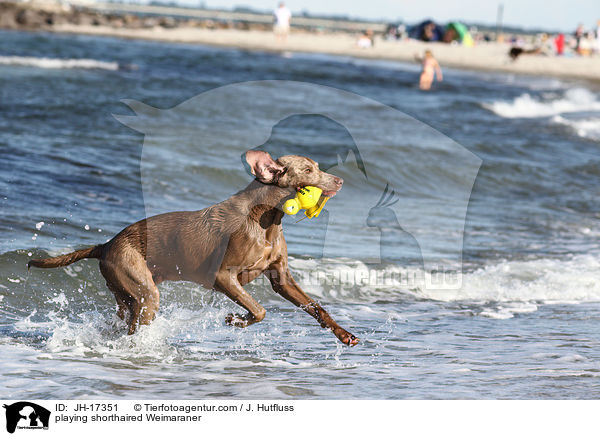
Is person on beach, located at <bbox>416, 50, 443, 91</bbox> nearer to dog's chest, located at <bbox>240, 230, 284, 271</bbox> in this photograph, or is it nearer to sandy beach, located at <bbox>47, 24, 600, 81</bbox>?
sandy beach, located at <bbox>47, 24, 600, 81</bbox>

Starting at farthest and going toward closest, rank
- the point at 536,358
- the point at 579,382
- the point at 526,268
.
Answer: the point at 526,268
the point at 536,358
the point at 579,382

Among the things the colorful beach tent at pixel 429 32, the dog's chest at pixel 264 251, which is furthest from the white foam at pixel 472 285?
the colorful beach tent at pixel 429 32

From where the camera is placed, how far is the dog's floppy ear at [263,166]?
232 inches

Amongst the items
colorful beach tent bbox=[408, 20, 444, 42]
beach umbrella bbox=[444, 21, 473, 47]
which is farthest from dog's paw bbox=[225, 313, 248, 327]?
colorful beach tent bbox=[408, 20, 444, 42]

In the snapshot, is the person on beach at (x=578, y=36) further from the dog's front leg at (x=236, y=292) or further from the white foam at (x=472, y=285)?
the dog's front leg at (x=236, y=292)

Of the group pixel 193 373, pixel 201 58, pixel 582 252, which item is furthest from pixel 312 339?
pixel 201 58

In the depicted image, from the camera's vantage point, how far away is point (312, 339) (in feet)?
23.5

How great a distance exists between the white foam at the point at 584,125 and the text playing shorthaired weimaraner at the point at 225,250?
19.5 meters

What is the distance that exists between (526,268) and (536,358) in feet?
12.1

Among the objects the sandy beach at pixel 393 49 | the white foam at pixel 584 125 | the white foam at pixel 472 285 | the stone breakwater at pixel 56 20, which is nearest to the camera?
the white foam at pixel 472 285

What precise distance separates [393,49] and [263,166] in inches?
1881
